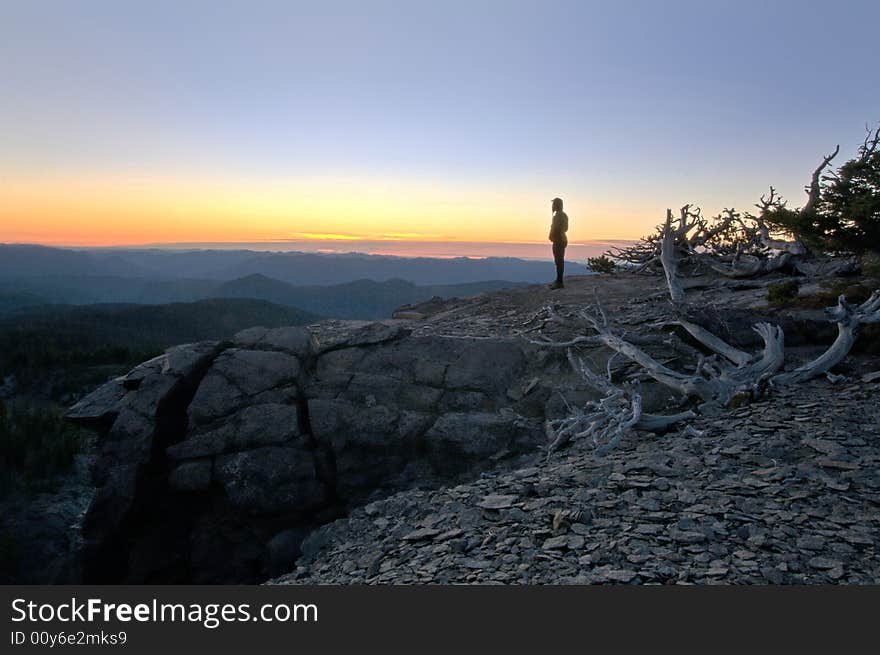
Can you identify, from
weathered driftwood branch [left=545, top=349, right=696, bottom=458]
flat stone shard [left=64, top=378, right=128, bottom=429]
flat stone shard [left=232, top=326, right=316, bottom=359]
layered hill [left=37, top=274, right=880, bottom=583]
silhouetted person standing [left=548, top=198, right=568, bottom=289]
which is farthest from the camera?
silhouetted person standing [left=548, top=198, right=568, bottom=289]

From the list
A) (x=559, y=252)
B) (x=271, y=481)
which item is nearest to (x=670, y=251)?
(x=559, y=252)

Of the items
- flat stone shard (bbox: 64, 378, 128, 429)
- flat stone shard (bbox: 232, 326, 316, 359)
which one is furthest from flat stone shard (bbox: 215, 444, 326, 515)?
flat stone shard (bbox: 64, 378, 128, 429)

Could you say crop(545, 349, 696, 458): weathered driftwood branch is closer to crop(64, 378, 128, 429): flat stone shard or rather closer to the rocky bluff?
the rocky bluff

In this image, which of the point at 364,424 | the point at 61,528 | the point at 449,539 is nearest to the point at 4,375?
the point at 61,528

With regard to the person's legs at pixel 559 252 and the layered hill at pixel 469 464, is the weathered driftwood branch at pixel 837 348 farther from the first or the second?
the person's legs at pixel 559 252

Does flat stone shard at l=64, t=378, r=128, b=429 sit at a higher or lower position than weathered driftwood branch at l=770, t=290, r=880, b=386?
lower

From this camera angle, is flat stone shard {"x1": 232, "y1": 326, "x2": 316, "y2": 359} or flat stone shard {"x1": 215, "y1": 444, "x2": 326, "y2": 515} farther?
flat stone shard {"x1": 232, "y1": 326, "x2": 316, "y2": 359}

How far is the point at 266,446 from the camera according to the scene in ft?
39.8

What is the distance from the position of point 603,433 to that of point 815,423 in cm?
320

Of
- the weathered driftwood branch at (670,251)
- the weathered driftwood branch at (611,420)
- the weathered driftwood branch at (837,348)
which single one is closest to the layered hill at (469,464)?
the weathered driftwood branch at (611,420)

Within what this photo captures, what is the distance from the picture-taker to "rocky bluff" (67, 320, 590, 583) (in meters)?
11.7

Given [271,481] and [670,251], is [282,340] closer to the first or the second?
[271,481]

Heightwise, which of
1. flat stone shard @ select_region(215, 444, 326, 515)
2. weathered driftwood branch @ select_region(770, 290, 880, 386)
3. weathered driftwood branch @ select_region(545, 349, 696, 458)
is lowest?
flat stone shard @ select_region(215, 444, 326, 515)

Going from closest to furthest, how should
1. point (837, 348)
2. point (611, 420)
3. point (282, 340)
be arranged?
point (611, 420) < point (837, 348) < point (282, 340)
